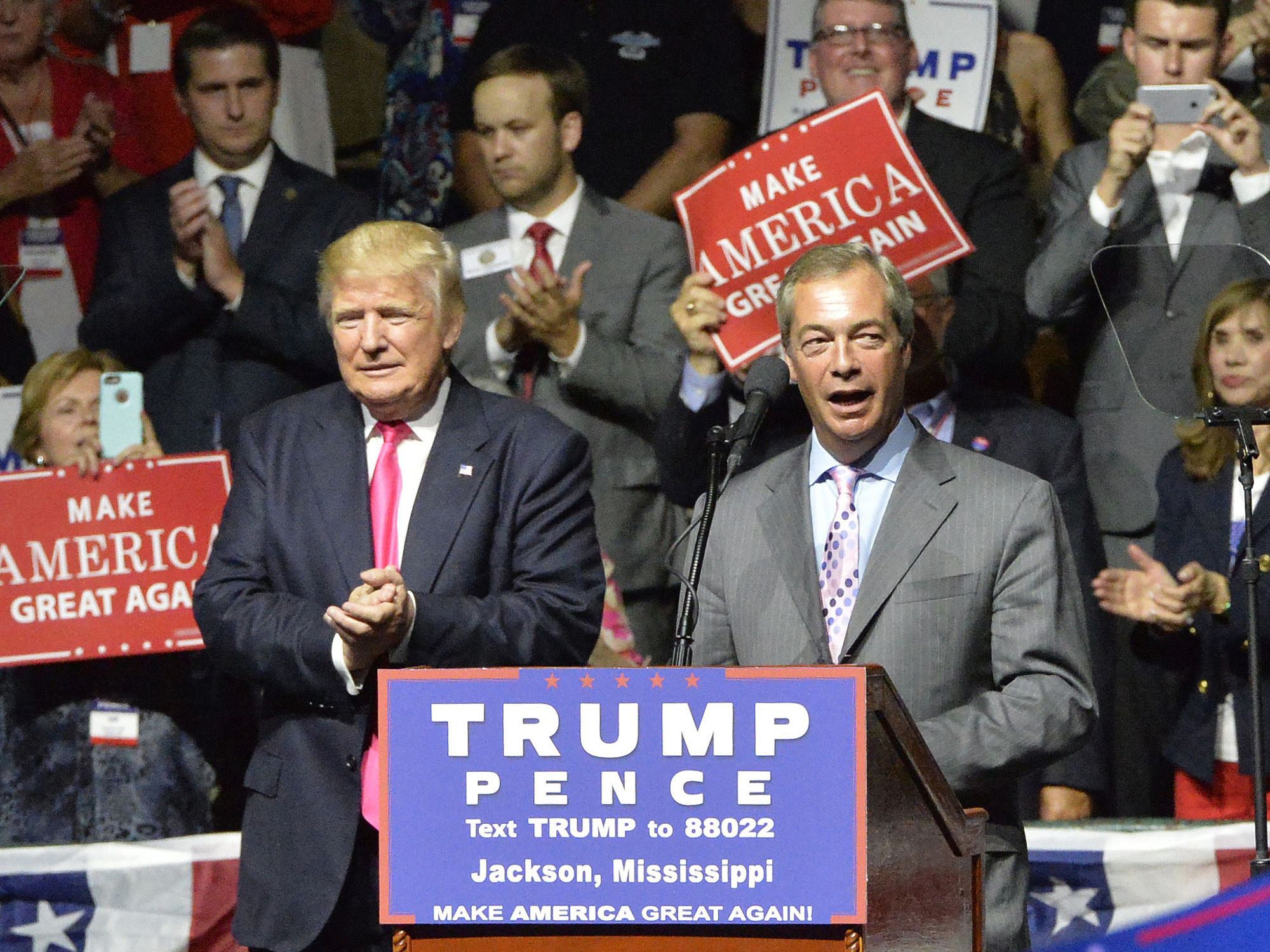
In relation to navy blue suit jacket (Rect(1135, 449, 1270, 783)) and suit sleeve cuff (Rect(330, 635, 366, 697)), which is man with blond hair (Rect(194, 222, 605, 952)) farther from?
navy blue suit jacket (Rect(1135, 449, 1270, 783))

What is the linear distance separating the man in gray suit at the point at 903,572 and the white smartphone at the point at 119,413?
1998 millimetres

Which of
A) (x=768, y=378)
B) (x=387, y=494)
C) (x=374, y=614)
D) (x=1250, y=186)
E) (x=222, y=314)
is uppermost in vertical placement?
(x=1250, y=186)

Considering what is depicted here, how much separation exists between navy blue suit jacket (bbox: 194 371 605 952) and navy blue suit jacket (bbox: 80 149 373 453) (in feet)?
5.85

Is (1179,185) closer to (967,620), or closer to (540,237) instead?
(540,237)

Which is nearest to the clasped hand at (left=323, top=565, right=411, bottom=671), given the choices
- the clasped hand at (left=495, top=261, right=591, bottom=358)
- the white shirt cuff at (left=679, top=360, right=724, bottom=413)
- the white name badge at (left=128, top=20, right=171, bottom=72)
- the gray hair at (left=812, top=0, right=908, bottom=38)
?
the white shirt cuff at (left=679, top=360, right=724, bottom=413)

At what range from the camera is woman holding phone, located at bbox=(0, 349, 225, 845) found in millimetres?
4812

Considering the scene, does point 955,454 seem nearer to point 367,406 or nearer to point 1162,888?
point 367,406

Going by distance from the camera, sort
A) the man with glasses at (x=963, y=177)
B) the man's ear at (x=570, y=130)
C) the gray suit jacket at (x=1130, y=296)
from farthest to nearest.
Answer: the man's ear at (x=570, y=130) < the man with glasses at (x=963, y=177) < the gray suit jacket at (x=1130, y=296)

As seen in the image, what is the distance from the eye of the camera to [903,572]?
307 cm

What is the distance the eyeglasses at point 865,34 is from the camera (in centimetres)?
504

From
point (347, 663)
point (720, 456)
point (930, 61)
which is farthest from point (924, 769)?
point (930, 61)

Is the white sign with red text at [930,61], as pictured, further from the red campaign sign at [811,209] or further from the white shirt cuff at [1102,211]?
the red campaign sign at [811,209]

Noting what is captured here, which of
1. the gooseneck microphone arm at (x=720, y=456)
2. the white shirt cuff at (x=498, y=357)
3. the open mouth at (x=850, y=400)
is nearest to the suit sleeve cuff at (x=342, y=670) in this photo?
the gooseneck microphone arm at (x=720, y=456)

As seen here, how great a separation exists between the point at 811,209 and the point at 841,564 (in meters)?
1.70
